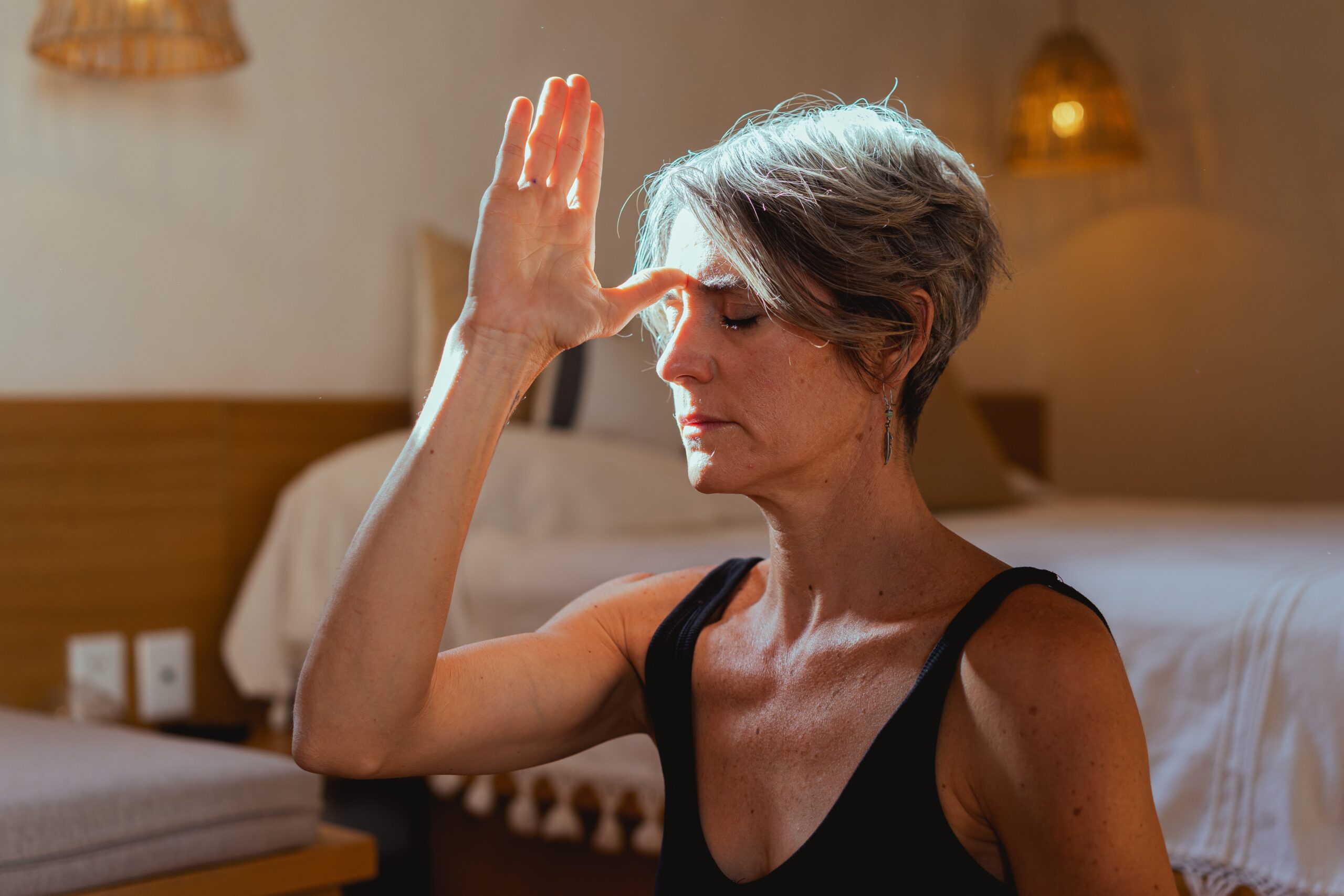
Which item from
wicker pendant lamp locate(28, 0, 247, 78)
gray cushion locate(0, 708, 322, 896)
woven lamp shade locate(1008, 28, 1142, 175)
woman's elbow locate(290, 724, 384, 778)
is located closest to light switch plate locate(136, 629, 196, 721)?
gray cushion locate(0, 708, 322, 896)

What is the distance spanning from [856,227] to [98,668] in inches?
63.0

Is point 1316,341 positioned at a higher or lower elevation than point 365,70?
lower

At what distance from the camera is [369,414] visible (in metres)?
2.41

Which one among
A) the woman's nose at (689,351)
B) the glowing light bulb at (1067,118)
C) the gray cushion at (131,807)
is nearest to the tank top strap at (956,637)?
the woman's nose at (689,351)

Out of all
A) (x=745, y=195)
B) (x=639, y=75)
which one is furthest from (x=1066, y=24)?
(x=745, y=195)

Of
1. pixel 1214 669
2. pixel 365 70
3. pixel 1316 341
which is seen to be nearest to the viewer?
pixel 1214 669

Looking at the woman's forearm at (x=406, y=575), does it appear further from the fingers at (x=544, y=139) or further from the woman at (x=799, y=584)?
the fingers at (x=544, y=139)

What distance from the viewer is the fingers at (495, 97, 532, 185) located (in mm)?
893

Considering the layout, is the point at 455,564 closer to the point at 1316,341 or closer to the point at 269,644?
the point at 269,644

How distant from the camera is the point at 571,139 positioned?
3.03 feet

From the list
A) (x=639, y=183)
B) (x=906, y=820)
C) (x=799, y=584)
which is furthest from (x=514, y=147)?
(x=639, y=183)

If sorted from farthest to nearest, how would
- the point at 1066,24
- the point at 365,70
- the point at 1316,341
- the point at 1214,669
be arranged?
the point at 1066,24 → the point at 1316,341 → the point at 365,70 → the point at 1214,669

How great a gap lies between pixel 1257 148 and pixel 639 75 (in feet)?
5.95

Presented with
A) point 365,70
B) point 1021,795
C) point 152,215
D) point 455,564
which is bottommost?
point 1021,795
